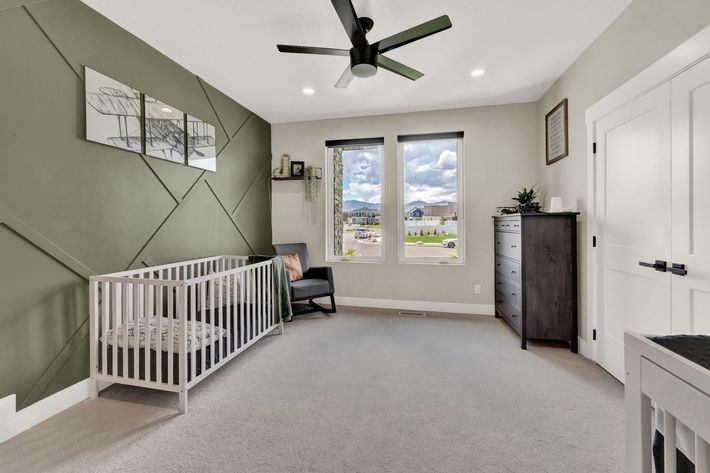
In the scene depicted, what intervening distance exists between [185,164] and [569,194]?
3.45 m

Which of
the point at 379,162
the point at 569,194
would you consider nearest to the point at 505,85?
the point at 569,194

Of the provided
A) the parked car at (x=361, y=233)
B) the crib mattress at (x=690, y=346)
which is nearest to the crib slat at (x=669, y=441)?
the crib mattress at (x=690, y=346)

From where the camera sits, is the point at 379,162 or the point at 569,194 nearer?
the point at 569,194

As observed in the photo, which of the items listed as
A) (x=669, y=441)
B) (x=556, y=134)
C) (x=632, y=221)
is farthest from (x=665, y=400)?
(x=556, y=134)

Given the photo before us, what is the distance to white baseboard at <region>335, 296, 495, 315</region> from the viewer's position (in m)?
3.63

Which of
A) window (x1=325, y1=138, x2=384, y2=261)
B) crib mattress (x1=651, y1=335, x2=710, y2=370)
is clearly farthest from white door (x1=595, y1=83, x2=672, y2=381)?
window (x1=325, y1=138, x2=384, y2=261)

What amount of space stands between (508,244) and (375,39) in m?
2.19

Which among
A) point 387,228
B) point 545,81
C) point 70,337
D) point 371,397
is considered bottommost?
point 371,397

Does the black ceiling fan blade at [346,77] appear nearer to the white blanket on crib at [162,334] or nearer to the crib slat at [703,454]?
the white blanket on crib at [162,334]

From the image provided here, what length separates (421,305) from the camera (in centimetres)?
379

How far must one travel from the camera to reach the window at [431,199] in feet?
12.3

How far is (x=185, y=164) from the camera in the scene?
273cm

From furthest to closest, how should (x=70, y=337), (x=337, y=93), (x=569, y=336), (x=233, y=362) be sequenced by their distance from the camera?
1. (x=337, y=93)
2. (x=569, y=336)
3. (x=233, y=362)
4. (x=70, y=337)

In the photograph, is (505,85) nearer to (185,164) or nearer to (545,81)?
(545,81)
